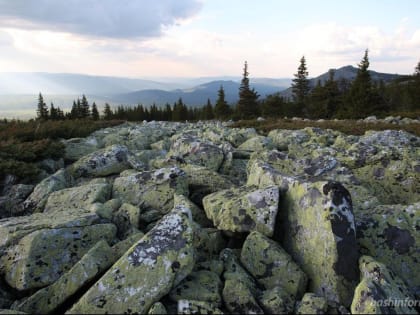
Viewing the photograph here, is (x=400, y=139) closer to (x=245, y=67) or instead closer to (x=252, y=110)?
(x=252, y=110)

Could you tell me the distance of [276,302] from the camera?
3.84 metres

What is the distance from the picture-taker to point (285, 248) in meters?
5.08

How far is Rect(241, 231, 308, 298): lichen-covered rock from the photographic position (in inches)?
173

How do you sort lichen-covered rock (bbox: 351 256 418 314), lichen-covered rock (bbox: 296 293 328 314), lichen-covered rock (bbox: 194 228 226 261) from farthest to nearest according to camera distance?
lichen-covered rock (bbox: 194 228 226 261) < lichen-covered rock (bbox: 296 293 328 314) < lichen-covered rock (bbox: 351 256 418 314)

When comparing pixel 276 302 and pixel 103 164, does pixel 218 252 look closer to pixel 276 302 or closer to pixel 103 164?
pixel 276 302

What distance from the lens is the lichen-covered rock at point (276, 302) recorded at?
3789mm

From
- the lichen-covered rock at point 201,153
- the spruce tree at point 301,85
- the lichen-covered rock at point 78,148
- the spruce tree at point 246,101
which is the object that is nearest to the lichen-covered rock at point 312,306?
the lichen-covered rock at point 201,153

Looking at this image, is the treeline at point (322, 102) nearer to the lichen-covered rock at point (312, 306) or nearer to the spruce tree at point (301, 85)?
the spruce tree at point (301, 85)

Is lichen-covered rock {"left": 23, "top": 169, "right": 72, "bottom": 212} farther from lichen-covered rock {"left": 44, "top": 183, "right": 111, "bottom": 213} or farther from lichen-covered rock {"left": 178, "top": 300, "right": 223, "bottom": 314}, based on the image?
lichen-covered rock {"left": 178, "top": 300, "right": 223, "bottom": 314}

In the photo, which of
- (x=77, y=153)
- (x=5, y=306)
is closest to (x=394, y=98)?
(x=77, y=153)

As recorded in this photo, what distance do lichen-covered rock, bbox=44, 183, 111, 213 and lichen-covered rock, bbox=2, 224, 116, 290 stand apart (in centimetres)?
160

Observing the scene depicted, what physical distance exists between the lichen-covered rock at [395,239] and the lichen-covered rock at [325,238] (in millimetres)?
759

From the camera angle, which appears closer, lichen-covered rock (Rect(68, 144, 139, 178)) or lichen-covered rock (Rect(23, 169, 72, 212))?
lichen-covered rock (Rect(23, 169, 72, 212))

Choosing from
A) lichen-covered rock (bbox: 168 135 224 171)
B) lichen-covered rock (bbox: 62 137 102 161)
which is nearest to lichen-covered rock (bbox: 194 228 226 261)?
lichen-covered rock (bbox: 168 135 224 171)
